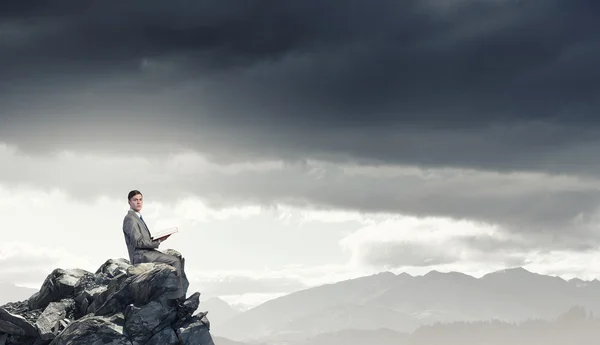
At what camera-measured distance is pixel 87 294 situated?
38062mm

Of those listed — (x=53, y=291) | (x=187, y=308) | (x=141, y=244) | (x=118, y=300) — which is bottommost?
(x=187, y=308)

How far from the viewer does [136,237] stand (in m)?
→ 34.3

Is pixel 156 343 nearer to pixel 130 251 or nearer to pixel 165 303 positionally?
pixel 165 303

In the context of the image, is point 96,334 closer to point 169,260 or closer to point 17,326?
point 169,260

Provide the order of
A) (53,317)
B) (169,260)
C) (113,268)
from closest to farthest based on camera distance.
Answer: (169,260), (53,317), (113,268)

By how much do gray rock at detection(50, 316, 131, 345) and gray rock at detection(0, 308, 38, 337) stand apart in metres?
2.55

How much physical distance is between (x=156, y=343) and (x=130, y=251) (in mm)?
4606

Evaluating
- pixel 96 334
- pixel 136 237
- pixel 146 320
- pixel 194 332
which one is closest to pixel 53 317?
pixel 96 334

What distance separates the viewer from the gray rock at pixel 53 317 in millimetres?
36094

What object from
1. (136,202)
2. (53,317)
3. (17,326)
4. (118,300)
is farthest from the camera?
(53,317)

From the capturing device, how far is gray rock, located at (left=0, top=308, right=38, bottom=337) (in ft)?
118

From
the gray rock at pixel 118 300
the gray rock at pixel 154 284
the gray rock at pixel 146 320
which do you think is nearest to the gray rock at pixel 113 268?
the gray rock at pixel 118 300

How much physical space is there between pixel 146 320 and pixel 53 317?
5879 millimetres

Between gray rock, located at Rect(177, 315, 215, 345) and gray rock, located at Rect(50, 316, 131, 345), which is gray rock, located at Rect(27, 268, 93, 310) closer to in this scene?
gray rock, located at Rect(50, 316, 131, 345)
